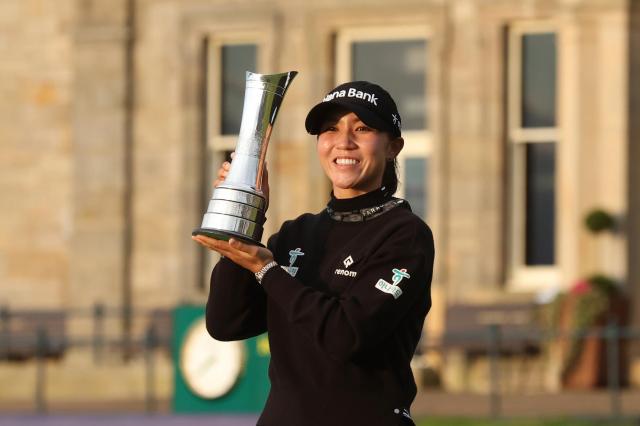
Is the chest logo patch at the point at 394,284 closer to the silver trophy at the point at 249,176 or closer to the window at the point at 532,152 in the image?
the silver trophy at the point at 249,176

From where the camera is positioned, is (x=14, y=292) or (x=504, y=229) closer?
(x=504, y=229)

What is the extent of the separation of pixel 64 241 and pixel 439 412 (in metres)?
7.05

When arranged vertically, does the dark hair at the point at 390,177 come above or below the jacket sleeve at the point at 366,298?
above

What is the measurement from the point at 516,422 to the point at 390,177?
8.39 meters

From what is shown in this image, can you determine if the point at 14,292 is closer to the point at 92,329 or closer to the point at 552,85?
the point at 92,329

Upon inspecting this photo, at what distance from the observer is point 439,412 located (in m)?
13.9

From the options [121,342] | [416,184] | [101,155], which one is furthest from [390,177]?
[101,155]

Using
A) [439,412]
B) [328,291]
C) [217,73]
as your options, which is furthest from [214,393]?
[328,291]

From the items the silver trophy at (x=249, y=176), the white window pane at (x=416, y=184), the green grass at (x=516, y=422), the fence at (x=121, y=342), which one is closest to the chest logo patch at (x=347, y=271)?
the silver trophy at (x=249, y=176)

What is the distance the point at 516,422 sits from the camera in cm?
1272

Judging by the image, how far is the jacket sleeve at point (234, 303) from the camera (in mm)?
4512

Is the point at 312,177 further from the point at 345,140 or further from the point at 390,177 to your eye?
the point at 345,140

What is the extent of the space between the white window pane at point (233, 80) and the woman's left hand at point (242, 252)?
1452 centimetres

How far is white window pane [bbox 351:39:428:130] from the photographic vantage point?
17969mm
